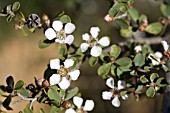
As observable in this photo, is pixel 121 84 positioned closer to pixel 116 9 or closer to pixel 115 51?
pixel 115 51

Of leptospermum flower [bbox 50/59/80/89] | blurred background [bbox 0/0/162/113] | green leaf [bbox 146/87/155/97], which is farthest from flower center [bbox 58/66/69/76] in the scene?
blurred background [bbox 0/0/162/113]

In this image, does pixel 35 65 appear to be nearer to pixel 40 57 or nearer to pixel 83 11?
pixel 40 57

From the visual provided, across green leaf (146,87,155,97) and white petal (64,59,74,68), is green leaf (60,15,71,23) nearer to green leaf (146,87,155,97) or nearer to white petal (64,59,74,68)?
white petal (64,59,74,68)

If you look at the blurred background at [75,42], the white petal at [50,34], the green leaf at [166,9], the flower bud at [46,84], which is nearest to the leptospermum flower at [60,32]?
Result: the white petal at [50,34]

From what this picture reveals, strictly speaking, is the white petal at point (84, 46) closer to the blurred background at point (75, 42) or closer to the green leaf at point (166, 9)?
the green leaf at point (166, 9)

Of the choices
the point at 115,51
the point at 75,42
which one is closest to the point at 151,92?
the point at 115,51

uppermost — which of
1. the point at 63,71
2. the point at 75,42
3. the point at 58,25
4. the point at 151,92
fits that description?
the point at 75,42
